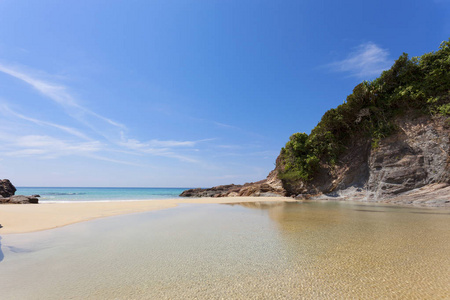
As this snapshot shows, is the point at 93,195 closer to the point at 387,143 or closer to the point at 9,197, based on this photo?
the point at 9,197

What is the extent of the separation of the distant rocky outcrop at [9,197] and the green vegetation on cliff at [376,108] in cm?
2779

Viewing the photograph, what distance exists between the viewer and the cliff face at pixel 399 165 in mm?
17953

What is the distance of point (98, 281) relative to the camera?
3.21 meters

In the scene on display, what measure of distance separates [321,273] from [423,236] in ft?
15.4

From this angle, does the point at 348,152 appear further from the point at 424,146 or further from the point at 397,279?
the point at 397,279

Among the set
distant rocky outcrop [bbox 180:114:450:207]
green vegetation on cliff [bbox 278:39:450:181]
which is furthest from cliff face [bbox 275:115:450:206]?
green vegetation on cliff [bbox 278:39:450:181]

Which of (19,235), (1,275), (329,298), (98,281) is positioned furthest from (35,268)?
(329,298)

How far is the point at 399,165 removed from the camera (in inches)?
793

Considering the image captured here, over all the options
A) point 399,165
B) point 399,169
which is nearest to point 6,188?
point 399,169

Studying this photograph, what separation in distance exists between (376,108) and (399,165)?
679 centimetres

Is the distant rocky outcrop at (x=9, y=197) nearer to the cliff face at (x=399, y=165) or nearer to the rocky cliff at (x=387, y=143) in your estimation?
the rocky cliff at (x=387, y=143)

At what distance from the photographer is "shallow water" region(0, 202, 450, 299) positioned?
9.31 ft

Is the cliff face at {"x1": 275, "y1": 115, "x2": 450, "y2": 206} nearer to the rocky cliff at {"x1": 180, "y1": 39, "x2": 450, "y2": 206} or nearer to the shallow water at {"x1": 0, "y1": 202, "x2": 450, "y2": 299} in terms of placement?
the rocky cliff at {"x1": 180, "y1": 39, "x2": 450, "y2": 206}

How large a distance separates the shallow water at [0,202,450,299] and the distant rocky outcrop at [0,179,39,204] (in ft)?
55.0
